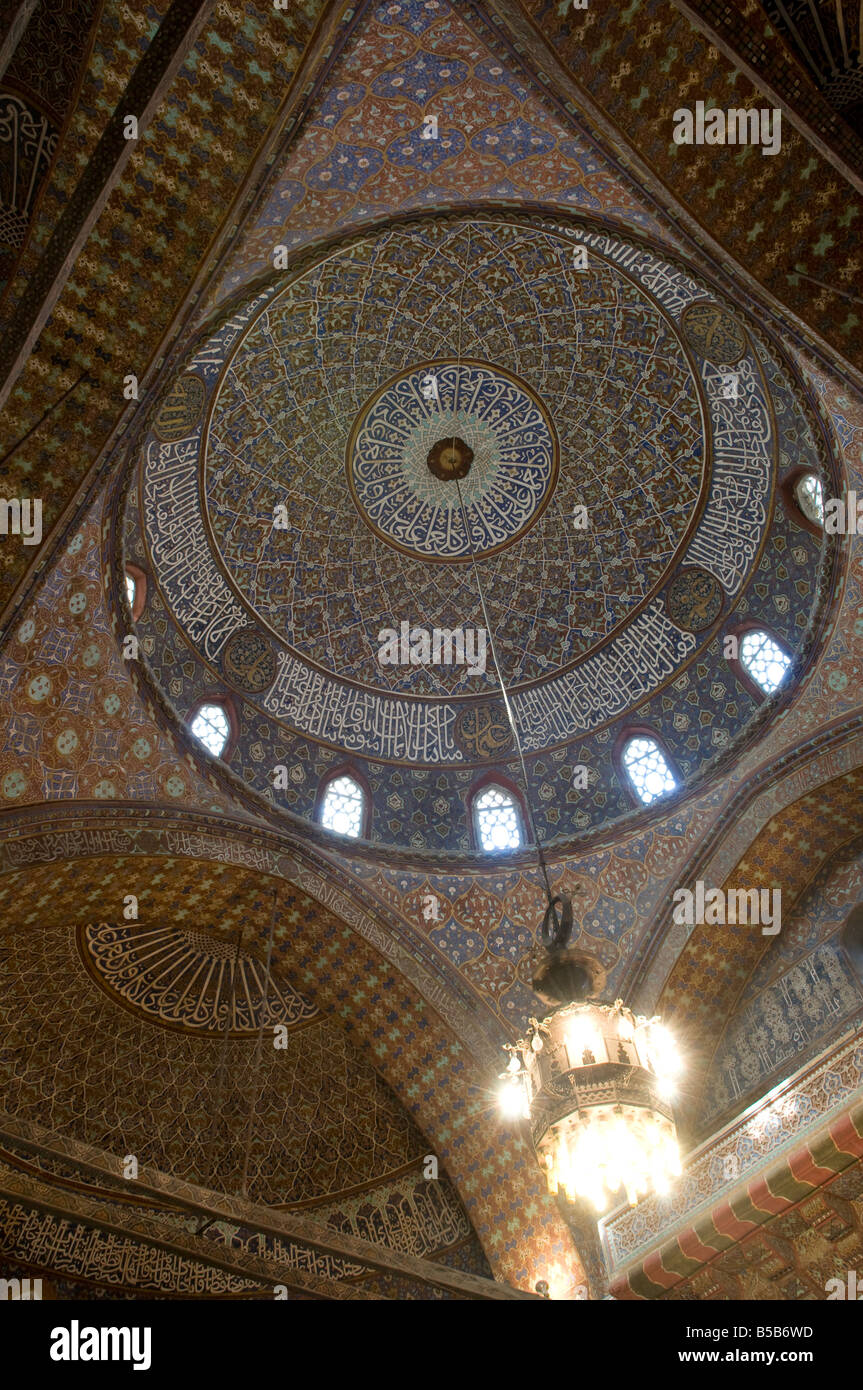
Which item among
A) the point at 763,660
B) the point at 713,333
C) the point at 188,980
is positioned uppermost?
the point at 713,333

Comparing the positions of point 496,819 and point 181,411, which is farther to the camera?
point 496,819

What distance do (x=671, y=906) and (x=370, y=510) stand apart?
4755 mm

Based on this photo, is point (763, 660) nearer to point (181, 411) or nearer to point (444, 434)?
point (444, 434)

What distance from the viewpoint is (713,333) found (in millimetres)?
8547

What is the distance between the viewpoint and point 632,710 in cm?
1009

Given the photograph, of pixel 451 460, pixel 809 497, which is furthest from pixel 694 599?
pixel 451 460

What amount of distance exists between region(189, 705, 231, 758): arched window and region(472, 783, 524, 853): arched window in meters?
2.55

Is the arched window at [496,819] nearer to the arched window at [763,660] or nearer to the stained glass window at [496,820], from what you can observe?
the stained glass window at [496,820]

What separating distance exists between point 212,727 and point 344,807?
1.49m

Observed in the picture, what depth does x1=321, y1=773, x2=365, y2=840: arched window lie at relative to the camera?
9703 millimetres

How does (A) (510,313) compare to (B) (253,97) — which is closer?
(B) (253,97)
